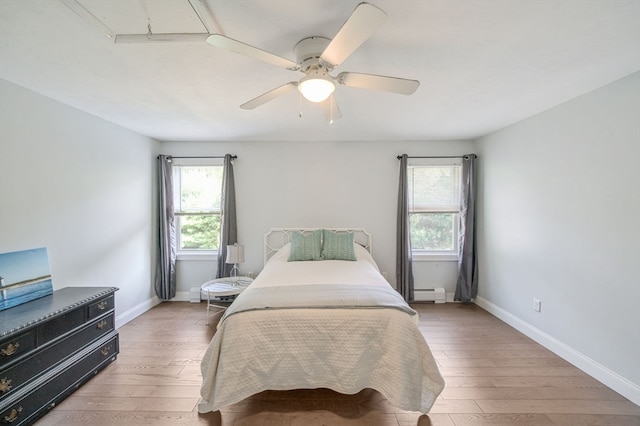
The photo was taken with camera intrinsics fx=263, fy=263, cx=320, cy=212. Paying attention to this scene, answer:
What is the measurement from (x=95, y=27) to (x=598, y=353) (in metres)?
4.33

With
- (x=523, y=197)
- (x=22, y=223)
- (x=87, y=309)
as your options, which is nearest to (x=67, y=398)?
(x=87, y=309)

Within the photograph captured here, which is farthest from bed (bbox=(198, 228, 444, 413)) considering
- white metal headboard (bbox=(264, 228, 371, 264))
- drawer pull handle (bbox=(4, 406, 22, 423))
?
white metal headboard (bbox=(264, 228, 371, 264))

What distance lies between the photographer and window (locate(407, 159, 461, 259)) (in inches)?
160

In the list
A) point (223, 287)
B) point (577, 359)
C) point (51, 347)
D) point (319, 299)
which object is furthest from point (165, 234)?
point (577, 359)

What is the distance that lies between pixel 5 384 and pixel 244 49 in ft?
8.07

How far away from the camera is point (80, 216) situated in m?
2.73

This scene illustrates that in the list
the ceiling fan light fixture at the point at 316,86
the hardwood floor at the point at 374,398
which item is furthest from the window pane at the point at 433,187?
the ceiling fan light fixture at the point at 316,86

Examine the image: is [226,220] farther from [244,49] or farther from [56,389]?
[244,49]

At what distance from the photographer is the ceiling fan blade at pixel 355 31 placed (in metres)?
1.05

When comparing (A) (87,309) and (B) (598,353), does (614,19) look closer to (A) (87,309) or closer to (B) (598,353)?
(B) (598,353)

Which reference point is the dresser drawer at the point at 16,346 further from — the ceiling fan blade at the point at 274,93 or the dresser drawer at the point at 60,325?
the ceiling fan blade at the point at 274,93

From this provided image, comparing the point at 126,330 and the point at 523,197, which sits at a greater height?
the point at 523,197

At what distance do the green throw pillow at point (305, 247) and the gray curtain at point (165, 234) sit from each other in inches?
75.6

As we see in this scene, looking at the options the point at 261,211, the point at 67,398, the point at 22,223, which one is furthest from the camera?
the point at 261,211
